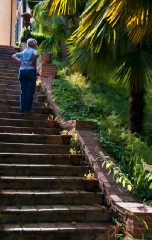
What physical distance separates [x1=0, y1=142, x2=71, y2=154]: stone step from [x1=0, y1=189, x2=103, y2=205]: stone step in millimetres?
1286

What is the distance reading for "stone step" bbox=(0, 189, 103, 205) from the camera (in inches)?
213

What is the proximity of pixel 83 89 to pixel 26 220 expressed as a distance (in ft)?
16.9

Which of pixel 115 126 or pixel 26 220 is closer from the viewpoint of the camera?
pixel 26 220

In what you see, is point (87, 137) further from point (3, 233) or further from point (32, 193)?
point (3, 233)

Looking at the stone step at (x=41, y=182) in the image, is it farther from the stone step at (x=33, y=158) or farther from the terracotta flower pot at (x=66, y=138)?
the terracotta flower pot at (x=66, y=138)

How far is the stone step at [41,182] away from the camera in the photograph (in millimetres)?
5777

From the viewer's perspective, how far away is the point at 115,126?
760cm

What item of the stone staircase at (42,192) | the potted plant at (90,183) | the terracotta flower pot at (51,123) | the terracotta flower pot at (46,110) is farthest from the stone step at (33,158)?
the terracotta flower pot at (46,110)

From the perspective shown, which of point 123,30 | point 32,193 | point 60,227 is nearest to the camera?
point 60,227

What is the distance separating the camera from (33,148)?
22.7 ft

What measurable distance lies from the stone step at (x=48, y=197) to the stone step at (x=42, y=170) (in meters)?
0.52

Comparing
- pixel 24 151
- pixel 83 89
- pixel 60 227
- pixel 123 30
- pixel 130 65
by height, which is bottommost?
pixel 60 227

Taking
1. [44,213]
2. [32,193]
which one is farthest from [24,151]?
[44,213]

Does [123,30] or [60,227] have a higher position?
[123,30]
